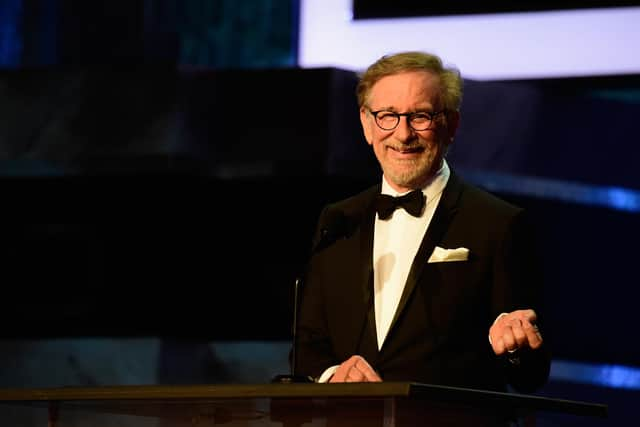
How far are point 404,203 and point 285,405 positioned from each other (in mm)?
855

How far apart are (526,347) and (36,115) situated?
2656mm

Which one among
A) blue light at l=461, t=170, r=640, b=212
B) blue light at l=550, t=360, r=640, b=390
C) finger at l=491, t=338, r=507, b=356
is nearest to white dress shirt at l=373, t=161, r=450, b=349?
finger at l=491, t=338, r=507, b=356

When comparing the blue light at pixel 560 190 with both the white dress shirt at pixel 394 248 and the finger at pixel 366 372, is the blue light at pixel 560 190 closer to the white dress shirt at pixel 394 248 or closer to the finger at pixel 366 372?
the white dress shirt at pixel 394 248

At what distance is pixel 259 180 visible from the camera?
4.39m

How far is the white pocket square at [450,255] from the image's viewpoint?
267 centimetres

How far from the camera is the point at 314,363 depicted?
8.96 ft

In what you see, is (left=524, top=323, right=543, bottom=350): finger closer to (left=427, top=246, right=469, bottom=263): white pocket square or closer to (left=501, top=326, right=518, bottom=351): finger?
(left=501, top=326, right=518, bottom=351): finger

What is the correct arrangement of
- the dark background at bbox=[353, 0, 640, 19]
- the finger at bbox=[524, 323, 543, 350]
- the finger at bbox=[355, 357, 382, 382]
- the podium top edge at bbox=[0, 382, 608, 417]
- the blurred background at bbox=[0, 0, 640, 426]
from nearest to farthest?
the podium top edge at bbox=[0, 382, 608, 417], the finger at bbox=[524, 323, 543, 350], the finger at bbox=[355, 357, 382, 382], the blurred background at bbox=[0, 0, 640, 426], the dark background at bbox=[353, 0, 640, 19]

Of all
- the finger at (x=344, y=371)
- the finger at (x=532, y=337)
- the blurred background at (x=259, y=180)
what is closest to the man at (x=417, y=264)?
the finger at (x=344, y=371)

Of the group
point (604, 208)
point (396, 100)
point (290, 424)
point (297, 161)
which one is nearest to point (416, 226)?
point (396, 100)

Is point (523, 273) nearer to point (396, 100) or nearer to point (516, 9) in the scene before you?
point (396, 100)

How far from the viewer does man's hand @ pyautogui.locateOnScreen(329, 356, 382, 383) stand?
7.70 feet

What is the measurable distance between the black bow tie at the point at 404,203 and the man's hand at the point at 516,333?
589 mm

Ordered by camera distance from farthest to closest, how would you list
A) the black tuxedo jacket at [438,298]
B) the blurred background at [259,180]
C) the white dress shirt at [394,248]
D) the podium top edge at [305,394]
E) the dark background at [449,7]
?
the dark background at [449,7], the blurred background at [259,180], the white dress shirt at [394,248], the black tuxedo jacket at [438,298], the podium top edge at [305,394]
